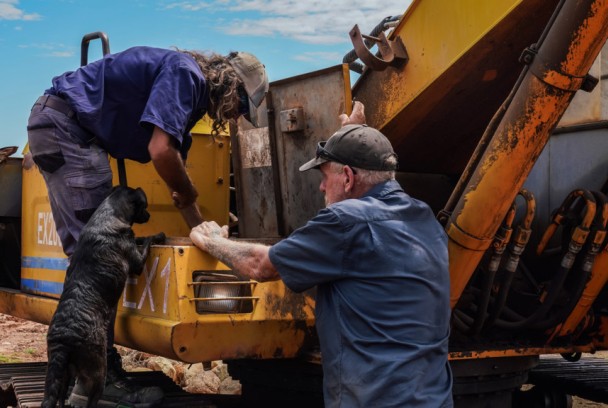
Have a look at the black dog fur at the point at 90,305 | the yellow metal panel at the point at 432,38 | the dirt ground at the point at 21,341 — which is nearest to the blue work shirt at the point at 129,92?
the black dog fur at the point at 90,305

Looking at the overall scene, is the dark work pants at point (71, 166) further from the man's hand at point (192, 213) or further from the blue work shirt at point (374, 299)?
the blue work shirt at point (374, 299)

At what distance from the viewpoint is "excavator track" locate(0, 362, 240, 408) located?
3.91m

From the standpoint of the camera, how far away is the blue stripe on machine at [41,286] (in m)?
4.81

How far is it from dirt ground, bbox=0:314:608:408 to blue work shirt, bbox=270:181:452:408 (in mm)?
6064

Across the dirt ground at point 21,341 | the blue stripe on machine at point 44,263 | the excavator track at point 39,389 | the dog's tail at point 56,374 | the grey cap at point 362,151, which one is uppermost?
the grey cap at point 362,151

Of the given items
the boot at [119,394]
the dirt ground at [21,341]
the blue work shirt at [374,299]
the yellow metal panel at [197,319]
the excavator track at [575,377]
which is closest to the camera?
the blue work shirt at [374,299]

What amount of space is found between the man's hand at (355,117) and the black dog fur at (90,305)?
3.36ft

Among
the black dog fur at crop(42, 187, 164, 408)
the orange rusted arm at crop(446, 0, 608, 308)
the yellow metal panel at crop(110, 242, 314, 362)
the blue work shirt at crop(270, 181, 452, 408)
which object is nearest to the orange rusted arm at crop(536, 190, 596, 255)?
the orange rusted arm at crop(446, 0, 608, 308)

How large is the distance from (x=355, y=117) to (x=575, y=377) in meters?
2.50

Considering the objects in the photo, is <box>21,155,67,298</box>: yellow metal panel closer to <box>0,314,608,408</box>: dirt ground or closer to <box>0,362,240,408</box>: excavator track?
<box>0,362,240,408</box>: excavator track

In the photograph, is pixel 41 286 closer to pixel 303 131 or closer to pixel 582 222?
pixel 303 131

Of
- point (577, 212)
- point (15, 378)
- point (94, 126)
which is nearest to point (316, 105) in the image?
point (94, 126)

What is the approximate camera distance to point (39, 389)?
4312 millimetres

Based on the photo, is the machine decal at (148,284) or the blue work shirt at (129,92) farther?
the blue work shirt at (129,92)
